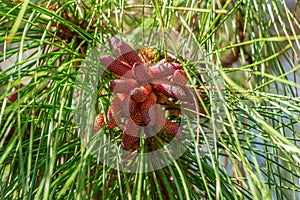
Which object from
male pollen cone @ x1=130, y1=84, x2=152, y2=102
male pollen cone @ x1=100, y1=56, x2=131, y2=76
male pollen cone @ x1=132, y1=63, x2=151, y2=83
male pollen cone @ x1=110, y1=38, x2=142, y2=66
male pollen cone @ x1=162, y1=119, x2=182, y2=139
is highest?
male pollen cone @ x1=110, y1=38, x2=142, y2=66

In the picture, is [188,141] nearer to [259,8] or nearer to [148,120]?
[148,120]

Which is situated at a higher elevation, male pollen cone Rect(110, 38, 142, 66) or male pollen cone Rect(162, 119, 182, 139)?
male pollen cone Rect(110, 38, 142, 66)

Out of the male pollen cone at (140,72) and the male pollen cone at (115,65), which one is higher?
the male pollen cone at (115,65)

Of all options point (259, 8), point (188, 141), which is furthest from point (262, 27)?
point (188, 141)

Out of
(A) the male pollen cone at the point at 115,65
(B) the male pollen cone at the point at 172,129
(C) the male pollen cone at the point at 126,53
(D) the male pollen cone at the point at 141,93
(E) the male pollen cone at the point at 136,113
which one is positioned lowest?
(B) the male pollen cone at the point at 172,129

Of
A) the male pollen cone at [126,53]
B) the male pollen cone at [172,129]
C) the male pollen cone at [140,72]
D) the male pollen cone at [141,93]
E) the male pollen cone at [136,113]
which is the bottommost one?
the male pollen cone at [172,129]
